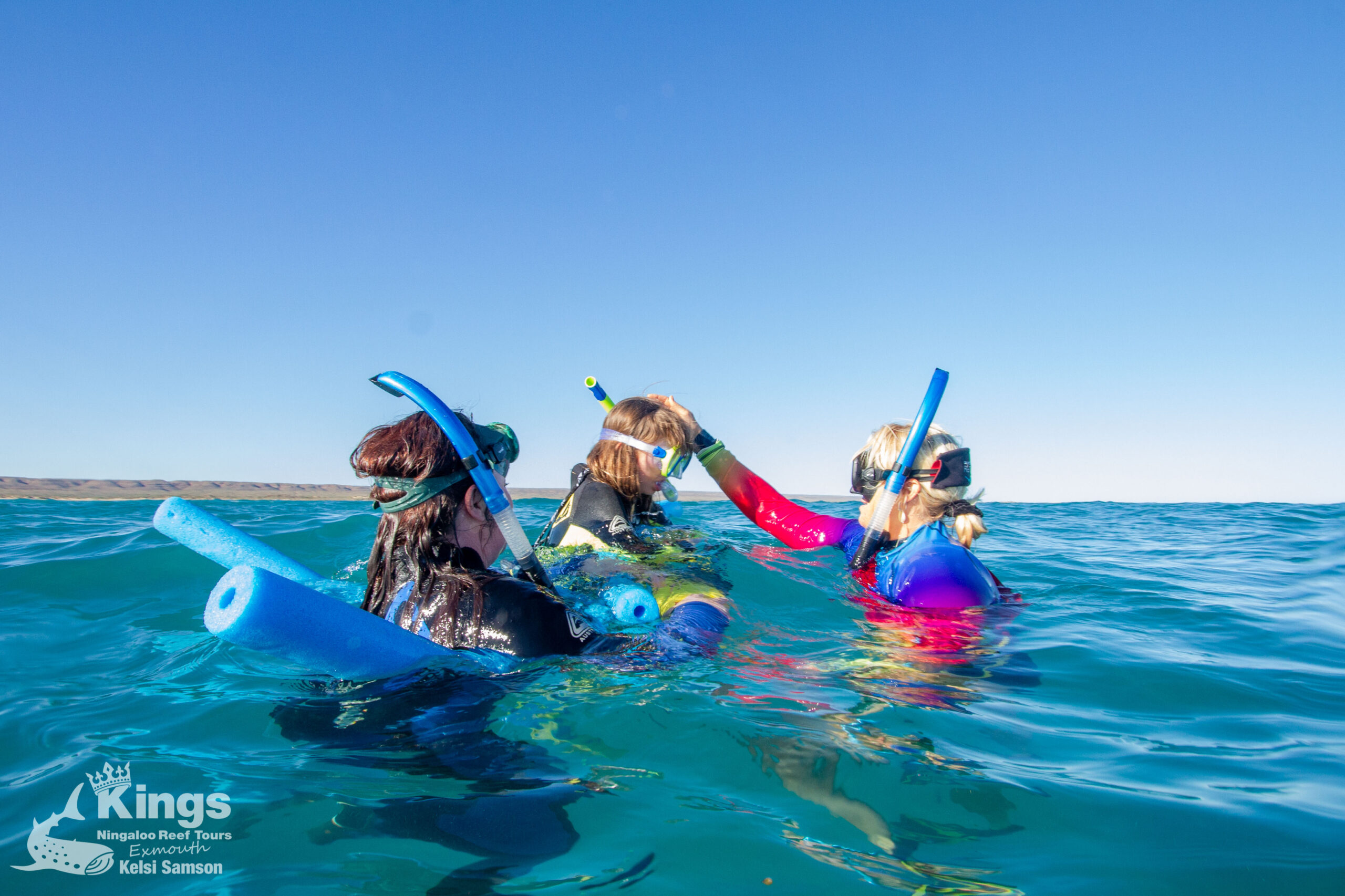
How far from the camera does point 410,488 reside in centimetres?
260

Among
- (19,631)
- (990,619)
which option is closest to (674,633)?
(990,619)

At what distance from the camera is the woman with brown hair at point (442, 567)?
8.09 ft

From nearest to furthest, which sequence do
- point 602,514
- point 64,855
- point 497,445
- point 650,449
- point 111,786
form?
point 64,855
point 111,786
point 497,445
point 602,514
point 650,449

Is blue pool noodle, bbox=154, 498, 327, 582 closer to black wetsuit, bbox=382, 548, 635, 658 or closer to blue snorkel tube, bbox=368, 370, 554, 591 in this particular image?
black wetsuit, bbox=382, 548, 635, 658

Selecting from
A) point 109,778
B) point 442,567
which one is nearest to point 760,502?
point 442,567

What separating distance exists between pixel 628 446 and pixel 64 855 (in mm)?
3418

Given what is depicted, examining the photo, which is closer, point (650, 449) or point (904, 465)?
point (904, 465)

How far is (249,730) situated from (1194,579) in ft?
25.6

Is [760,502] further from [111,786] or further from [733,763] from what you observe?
[111,786]

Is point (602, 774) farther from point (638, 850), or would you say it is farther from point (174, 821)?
point (174, 821)

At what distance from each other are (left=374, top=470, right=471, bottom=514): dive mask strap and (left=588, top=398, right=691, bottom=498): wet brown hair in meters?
2.17

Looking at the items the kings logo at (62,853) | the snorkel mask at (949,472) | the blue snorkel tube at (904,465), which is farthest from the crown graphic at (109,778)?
→ the snorkel mask at (949,472)

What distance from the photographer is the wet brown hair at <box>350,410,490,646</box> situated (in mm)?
2547

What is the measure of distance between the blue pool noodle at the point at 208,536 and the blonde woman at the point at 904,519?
2696 millimetres
